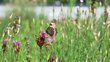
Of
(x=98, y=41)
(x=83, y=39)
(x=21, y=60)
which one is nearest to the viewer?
(x=98, y=41)

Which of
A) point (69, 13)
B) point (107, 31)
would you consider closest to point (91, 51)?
point (107, 31)

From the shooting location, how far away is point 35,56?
13.1 feet

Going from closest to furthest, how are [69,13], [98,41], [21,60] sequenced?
[98,41] < [21,60] < [69,13]

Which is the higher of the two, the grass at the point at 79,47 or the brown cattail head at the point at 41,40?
the brown cattail head at the point at 41,40

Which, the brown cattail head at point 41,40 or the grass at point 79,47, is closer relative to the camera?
the brown cattail head at point 41,40

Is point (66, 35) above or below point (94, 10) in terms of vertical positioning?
below

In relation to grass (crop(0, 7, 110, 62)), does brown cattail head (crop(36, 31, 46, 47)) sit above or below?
above

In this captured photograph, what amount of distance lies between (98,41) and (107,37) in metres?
0.43

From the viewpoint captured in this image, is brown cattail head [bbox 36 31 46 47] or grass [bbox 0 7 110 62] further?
grass [bbox 0 7 110 62]

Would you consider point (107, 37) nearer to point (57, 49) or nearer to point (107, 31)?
point (107, 31)

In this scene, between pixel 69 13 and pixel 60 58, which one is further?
pixel 69 13

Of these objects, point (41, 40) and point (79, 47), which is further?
point (79, 47)

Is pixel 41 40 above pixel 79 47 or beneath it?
above

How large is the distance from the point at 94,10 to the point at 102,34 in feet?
0.75
